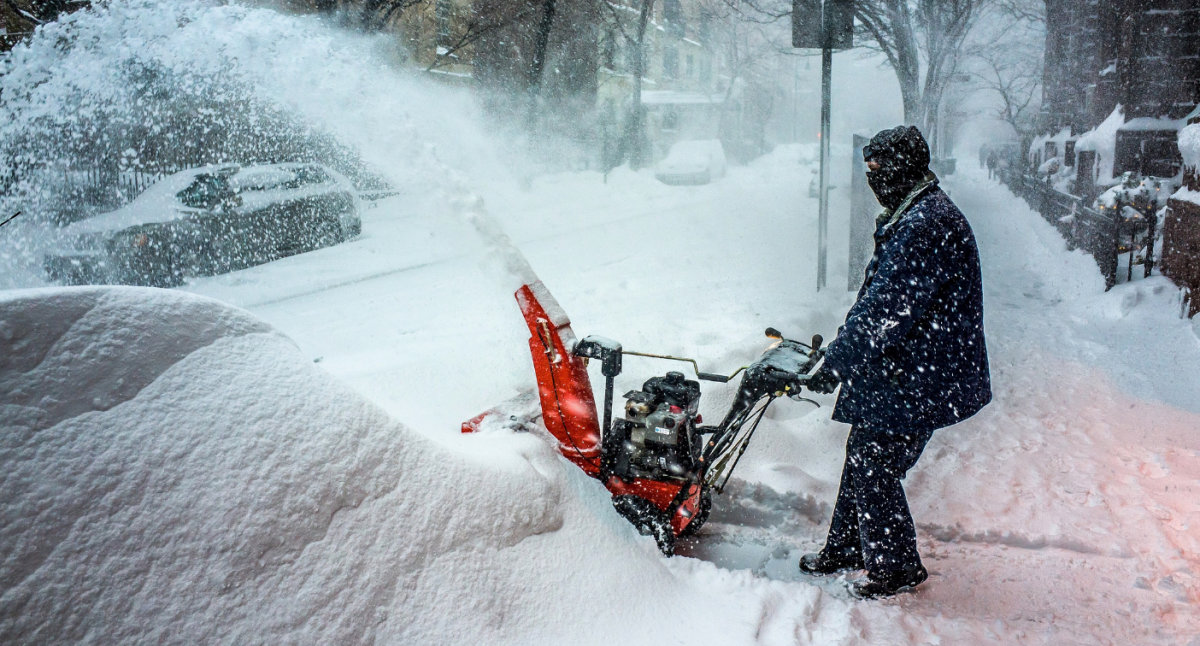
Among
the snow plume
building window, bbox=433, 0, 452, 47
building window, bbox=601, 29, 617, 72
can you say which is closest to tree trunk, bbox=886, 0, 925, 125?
building window, bbox=601, 29, 617, 72

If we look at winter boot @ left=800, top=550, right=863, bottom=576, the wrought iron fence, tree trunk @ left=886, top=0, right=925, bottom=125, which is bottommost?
winter boot @ left=800, top=550, right=863, bottom=576

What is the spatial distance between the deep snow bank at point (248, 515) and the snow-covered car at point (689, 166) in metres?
20.6

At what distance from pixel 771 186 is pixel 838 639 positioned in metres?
21.2

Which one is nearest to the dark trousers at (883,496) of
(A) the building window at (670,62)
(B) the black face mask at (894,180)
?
(B) the black face mask at (894,180)

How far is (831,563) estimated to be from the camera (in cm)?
288

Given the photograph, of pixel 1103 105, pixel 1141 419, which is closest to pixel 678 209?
pixel 1103 105

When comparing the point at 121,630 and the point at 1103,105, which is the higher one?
the point at 1103,105

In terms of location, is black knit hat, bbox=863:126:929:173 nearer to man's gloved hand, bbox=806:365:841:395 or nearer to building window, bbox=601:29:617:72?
man's gloved hand, bbox=806:365:841:395

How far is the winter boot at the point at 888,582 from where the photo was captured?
2.67 m

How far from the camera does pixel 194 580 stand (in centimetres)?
150

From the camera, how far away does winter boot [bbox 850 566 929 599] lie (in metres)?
2.67

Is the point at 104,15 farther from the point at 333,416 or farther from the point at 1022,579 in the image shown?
the point at 1022,579

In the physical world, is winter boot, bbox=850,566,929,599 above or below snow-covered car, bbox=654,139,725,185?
below

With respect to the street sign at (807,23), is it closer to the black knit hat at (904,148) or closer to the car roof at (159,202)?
the black knit hat at (904,148)
